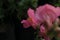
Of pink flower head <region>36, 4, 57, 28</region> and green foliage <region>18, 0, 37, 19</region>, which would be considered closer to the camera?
pink flower head <region>36, 4, 57, 28</region>

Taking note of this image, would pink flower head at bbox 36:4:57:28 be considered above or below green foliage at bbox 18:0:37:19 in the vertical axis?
below

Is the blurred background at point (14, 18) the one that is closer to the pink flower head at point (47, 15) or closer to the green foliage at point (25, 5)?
the green foliage at point (25, 5)

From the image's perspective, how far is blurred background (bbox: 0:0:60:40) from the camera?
1.62 meters

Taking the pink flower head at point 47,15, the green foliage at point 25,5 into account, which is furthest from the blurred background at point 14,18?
the pink flower head at point 47,15

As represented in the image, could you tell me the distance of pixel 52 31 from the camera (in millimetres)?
541

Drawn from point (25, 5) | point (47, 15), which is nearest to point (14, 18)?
point (25, 5)

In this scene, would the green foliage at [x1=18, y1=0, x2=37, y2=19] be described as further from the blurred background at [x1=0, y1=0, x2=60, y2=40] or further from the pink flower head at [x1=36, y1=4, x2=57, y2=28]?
the pink flower head at [x1=36, y1=4, x2=57, y2=28]

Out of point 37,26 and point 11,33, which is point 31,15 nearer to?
point 37,26

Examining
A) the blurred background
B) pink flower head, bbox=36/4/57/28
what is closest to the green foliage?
the blurred background

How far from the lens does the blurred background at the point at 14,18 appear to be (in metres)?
1.62

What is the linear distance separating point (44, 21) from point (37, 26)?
6cm

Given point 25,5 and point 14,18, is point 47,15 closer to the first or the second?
point 25,5

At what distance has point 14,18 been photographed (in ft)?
5.97

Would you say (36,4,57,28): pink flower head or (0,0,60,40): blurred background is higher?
(0,0,60,40): blurred background
